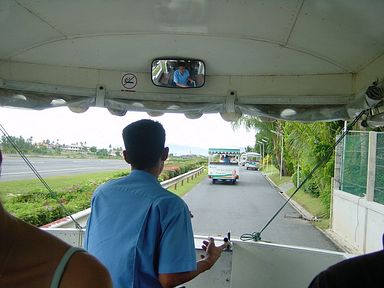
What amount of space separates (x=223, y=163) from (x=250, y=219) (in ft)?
53.6

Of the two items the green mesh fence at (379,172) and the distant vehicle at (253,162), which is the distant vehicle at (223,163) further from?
the distant vehicle at (253,162)

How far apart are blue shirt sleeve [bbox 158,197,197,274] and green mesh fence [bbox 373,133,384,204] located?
8031 mm

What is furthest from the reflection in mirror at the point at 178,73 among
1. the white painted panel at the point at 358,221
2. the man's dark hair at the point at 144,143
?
the white painted panel at the point at 358,221

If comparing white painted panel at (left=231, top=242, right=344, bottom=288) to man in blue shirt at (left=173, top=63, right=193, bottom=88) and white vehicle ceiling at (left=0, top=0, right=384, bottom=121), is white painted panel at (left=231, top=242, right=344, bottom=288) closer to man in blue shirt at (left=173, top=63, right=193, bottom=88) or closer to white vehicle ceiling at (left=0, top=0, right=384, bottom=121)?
white vehicle ceiling at (left=0, top=0, right=384, bottom=121)

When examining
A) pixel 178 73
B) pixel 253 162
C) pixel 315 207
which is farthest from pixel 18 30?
pixel 253 162

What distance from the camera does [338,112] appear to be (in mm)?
3377

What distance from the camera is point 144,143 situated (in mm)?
2070

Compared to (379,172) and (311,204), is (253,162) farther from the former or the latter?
(379,172)

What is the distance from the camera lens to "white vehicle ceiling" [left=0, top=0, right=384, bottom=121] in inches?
91.2

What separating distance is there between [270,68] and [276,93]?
28cm

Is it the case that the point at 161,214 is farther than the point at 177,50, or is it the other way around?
the point at 177,50

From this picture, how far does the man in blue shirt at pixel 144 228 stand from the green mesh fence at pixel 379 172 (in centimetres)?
801

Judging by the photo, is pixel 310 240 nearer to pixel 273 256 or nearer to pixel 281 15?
pixel 273 256

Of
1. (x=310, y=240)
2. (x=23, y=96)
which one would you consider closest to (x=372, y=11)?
(x=23, y=96)
